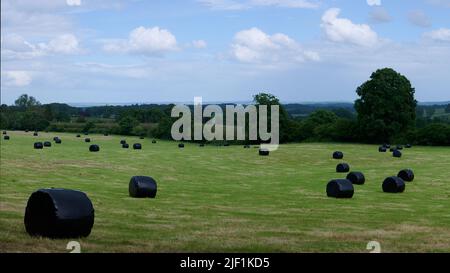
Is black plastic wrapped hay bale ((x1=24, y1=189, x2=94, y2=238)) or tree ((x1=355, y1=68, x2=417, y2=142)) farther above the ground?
tree ((x1=355, y1=68, x2=417, y2=142))

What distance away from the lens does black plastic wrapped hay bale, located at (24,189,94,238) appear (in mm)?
15594

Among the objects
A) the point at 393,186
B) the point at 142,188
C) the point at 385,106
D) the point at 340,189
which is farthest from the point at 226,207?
the point at 385,106

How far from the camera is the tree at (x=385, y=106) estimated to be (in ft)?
319

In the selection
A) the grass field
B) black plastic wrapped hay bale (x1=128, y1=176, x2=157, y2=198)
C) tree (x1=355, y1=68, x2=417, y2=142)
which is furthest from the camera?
tree (x1=355, y1=68, x2=417, y2=142)

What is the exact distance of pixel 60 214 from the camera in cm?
1555

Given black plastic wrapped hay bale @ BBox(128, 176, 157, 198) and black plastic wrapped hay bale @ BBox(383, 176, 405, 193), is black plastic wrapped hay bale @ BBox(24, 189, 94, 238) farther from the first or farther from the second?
black plastic wrapped hay bale @ BBox(383, 176, 405, 193)

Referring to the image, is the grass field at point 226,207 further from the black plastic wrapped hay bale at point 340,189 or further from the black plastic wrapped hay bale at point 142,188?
the black plastic wrapped hay bale at point 340,189

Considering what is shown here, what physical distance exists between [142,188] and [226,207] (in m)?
5.19

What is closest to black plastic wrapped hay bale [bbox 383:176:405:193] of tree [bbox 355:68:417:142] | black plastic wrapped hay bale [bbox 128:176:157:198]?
black plastic wrapped hay bale [bbox 128:176:157:198]

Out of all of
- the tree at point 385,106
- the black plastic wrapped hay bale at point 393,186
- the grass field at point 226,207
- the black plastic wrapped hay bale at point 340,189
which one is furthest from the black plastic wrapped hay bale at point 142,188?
the tree at point 385,106

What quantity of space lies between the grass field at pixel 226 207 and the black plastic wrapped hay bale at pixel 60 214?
0.38m

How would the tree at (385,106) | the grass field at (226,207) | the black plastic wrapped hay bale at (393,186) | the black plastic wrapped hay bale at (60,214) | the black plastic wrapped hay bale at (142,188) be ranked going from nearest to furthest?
the black plastic wrapped hay bale at (60,214) < the grass field at (226,207) < the black plastic wrapped hay bale at (142,188) < the black plastic wrapped hay bale at (393,186) < the tree at (385,106)

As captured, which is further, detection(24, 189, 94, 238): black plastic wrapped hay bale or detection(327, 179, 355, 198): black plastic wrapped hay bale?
detection(327, 179, 355, 198): black plastic wrapped hay bale

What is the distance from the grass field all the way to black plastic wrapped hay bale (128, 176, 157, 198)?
1.80 feet
